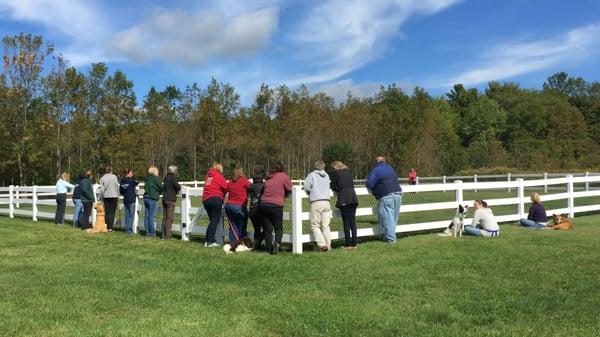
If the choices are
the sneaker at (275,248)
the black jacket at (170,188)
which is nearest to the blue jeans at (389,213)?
the sneaker at (275,248)

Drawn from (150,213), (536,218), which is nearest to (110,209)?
(150,213)

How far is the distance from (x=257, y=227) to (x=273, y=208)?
0.79 metres

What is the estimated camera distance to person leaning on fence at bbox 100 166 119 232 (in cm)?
1465

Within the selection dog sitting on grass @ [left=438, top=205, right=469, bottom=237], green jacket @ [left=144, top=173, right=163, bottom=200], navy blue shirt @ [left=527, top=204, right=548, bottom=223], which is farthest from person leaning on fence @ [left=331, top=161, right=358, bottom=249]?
navy blue shirt @ [left=527, top=204, right=548, bottom=223]

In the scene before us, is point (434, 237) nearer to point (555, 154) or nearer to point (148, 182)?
point (148, 182)

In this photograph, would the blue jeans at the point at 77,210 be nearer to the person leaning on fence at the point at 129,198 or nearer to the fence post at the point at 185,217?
the person leaning on fence at the point at 129,198

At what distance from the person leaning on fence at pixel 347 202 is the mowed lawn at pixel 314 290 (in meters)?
0.40

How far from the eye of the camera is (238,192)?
1095 cm

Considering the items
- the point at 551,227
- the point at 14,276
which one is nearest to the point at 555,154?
the point at 551,227

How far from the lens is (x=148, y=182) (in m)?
13.4

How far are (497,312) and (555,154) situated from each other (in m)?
70.8

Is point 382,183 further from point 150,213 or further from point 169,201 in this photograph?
point 150,213

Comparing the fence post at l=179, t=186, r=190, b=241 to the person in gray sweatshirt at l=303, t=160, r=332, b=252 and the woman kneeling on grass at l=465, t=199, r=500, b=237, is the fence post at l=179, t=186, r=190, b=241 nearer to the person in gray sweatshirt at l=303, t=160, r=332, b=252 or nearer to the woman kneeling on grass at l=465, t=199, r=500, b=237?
the person in gray sweatshirt at l=303, t=160, r=332, b=252

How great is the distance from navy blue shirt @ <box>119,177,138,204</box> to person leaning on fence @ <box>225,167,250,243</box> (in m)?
4.31
